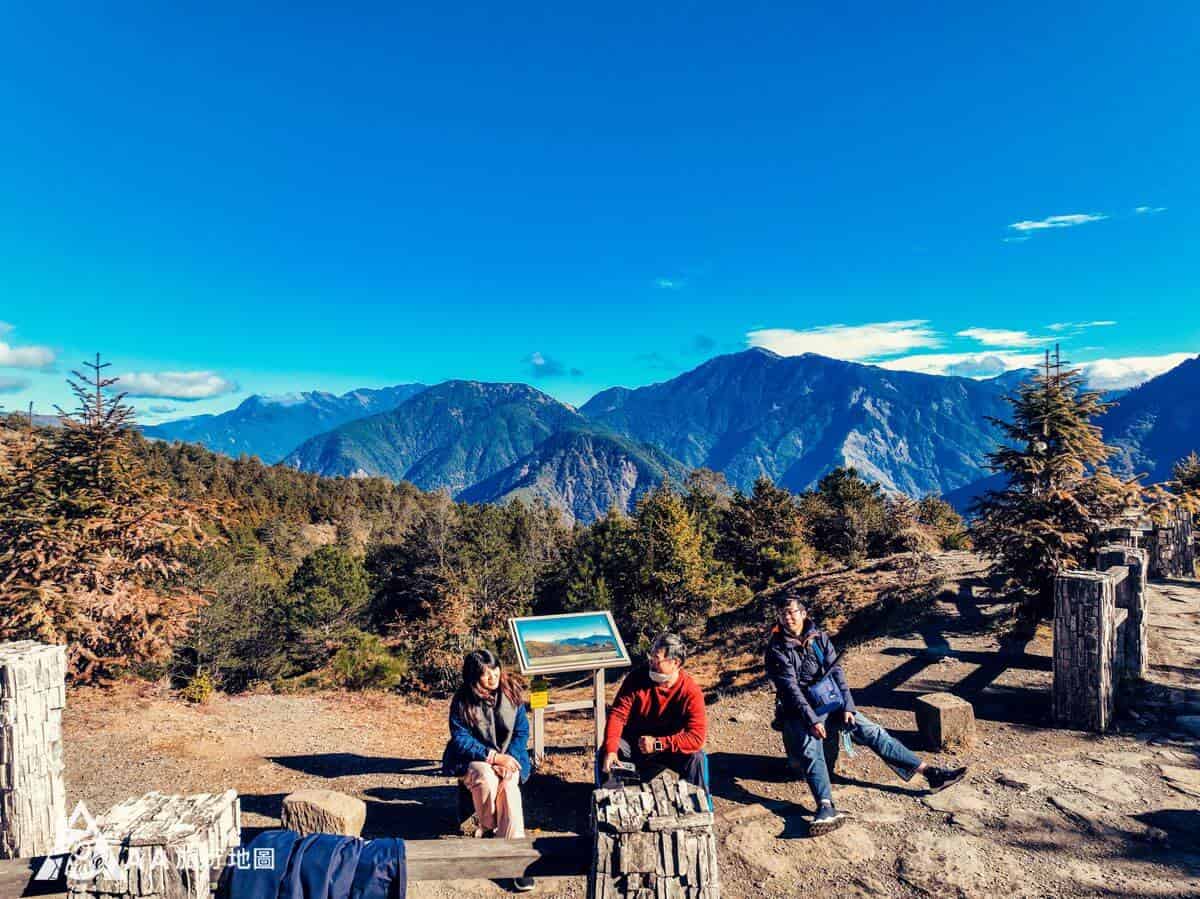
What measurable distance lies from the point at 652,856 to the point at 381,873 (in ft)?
3.89

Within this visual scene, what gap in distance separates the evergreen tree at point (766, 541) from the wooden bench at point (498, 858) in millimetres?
29022

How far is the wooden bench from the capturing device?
10.0 feet

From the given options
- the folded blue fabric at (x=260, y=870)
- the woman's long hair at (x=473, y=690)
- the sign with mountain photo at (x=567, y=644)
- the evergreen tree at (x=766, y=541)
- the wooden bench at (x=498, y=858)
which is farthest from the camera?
the evergreen tree at (x=766, y=541)

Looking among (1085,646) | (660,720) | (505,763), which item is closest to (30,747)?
(505,763)

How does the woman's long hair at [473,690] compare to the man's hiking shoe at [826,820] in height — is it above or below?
above

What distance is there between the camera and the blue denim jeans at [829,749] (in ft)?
19.3

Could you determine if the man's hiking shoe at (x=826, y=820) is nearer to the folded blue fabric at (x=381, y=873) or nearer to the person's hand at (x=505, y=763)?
the person's hand at (x=505, y=763)

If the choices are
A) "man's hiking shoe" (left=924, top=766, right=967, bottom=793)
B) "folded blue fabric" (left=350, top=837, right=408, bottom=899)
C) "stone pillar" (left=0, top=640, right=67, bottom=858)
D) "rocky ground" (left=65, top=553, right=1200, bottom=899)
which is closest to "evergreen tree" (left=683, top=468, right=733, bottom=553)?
"rocky ground" (left=65, top=553, right=1200, bottom=899)

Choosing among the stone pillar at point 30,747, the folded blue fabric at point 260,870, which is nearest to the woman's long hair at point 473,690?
the folded blue fabric at point 260,870

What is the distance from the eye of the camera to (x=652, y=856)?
289 centimetres

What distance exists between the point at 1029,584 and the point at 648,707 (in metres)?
8.52

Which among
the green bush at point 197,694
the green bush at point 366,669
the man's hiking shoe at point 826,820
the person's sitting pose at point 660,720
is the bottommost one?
the green bush at point 366,669

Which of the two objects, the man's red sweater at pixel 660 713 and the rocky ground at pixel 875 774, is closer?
the rocky ground at pixel 875 774

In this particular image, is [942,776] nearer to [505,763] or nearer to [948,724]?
[948,724]
